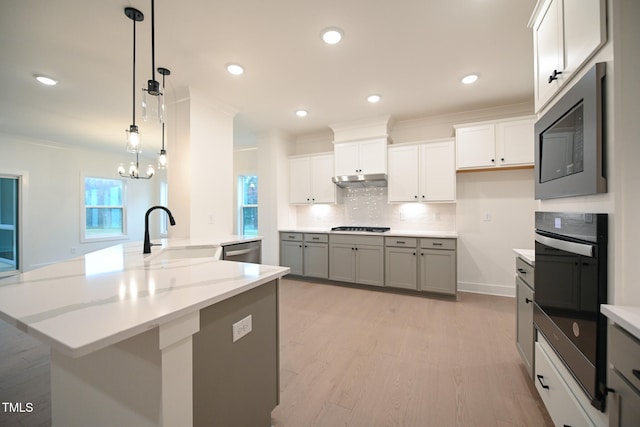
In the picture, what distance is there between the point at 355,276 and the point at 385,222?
1.07 m

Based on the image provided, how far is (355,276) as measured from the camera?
4.05 meters

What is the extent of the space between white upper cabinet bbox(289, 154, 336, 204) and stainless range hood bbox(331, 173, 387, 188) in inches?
7.4

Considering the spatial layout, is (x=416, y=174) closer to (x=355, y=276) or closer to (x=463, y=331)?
(x=355, y=276)

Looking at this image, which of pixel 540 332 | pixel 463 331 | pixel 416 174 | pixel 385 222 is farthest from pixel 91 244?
pixel 540 332

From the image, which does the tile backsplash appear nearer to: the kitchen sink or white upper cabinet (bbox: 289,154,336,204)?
white upper cabinet (bbox: 289,154,336,204)

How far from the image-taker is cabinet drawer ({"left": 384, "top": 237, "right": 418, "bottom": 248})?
12.0 feet

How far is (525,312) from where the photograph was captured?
5.99 feet

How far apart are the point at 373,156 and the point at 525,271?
2694 millimetres

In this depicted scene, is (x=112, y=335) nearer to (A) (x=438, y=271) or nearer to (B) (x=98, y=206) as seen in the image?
(A) (x=438, y=271)

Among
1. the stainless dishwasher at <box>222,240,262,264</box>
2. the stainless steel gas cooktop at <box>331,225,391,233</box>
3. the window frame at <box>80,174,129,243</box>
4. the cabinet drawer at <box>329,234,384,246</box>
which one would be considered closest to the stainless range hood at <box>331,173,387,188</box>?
the stainless steel gas cooktop at <box>331,225,391,233</box>

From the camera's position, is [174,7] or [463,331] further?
[463,331]

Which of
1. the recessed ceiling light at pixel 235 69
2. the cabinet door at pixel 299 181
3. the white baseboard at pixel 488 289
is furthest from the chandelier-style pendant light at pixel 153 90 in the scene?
the white baseboard at pixel 488 289

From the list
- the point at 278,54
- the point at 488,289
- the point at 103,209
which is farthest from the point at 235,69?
the point at 103,209

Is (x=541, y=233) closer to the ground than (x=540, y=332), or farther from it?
farther from it
